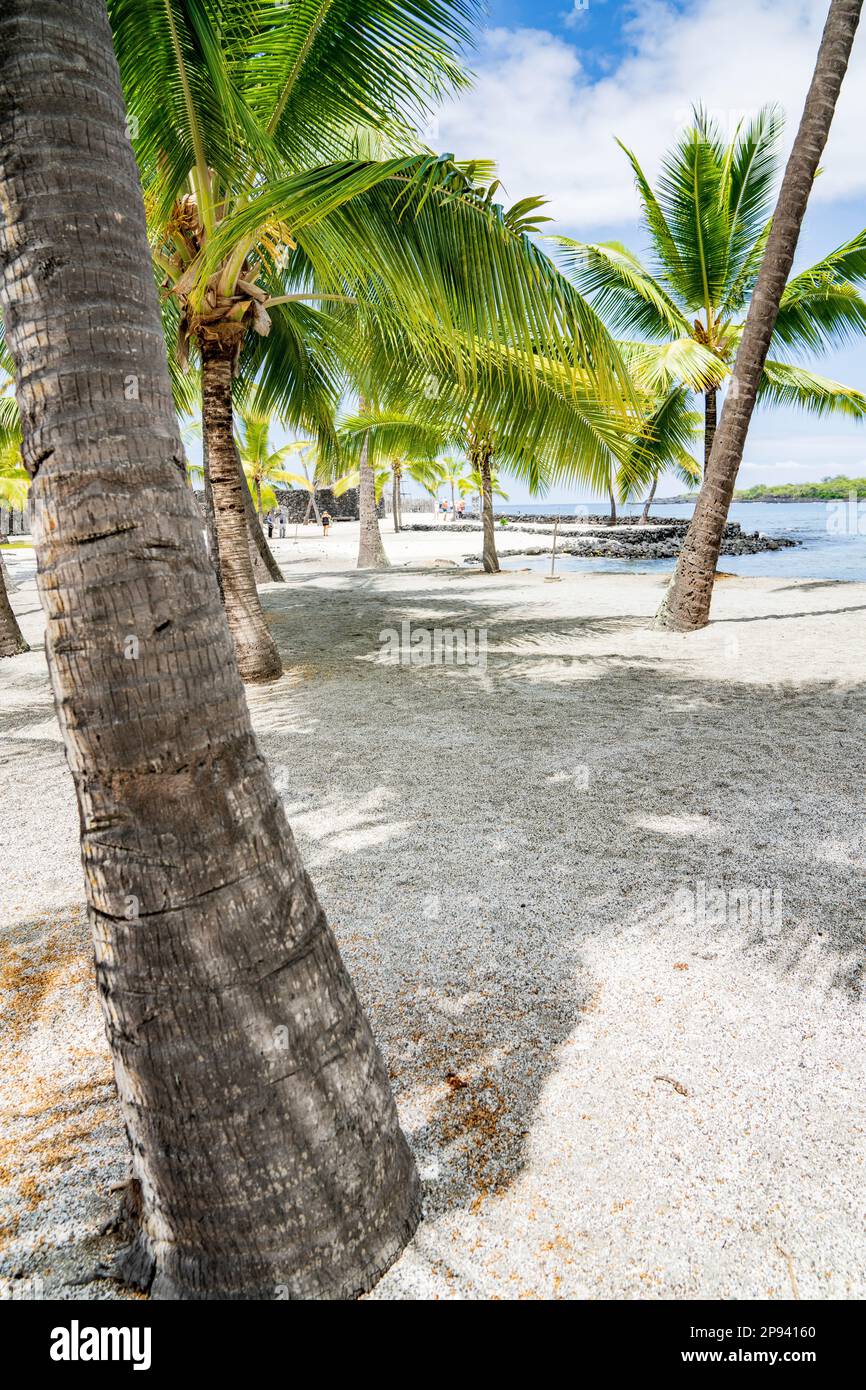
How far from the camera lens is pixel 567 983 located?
2.98m

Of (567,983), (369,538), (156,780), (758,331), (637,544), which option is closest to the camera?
(156,780)

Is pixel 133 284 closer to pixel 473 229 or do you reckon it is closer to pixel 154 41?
pixel 473 229

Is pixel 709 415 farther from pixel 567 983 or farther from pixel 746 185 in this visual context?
pixel 567 983

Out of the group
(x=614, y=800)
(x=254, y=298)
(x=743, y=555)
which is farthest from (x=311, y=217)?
(x=743, y=555)

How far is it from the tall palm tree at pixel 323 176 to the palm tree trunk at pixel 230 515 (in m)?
0.46

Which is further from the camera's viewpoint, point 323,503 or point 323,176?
point 323,503

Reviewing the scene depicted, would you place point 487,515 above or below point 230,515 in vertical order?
above

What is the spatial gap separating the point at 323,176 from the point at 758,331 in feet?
21.7

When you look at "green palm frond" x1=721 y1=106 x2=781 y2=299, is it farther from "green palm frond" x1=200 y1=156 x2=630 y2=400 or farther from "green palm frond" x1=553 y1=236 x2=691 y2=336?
"green palm frond" x1=200 y1=156 x2=630 y2=400

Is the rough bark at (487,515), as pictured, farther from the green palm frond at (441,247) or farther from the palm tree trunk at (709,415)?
the green palm frond at (441,247)

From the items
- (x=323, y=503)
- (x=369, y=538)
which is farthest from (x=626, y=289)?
(x=323, y=503)

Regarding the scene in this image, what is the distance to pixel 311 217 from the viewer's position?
450 cm

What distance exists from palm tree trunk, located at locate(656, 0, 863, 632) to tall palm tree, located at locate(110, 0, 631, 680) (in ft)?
14.6

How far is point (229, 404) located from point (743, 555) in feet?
82.3
